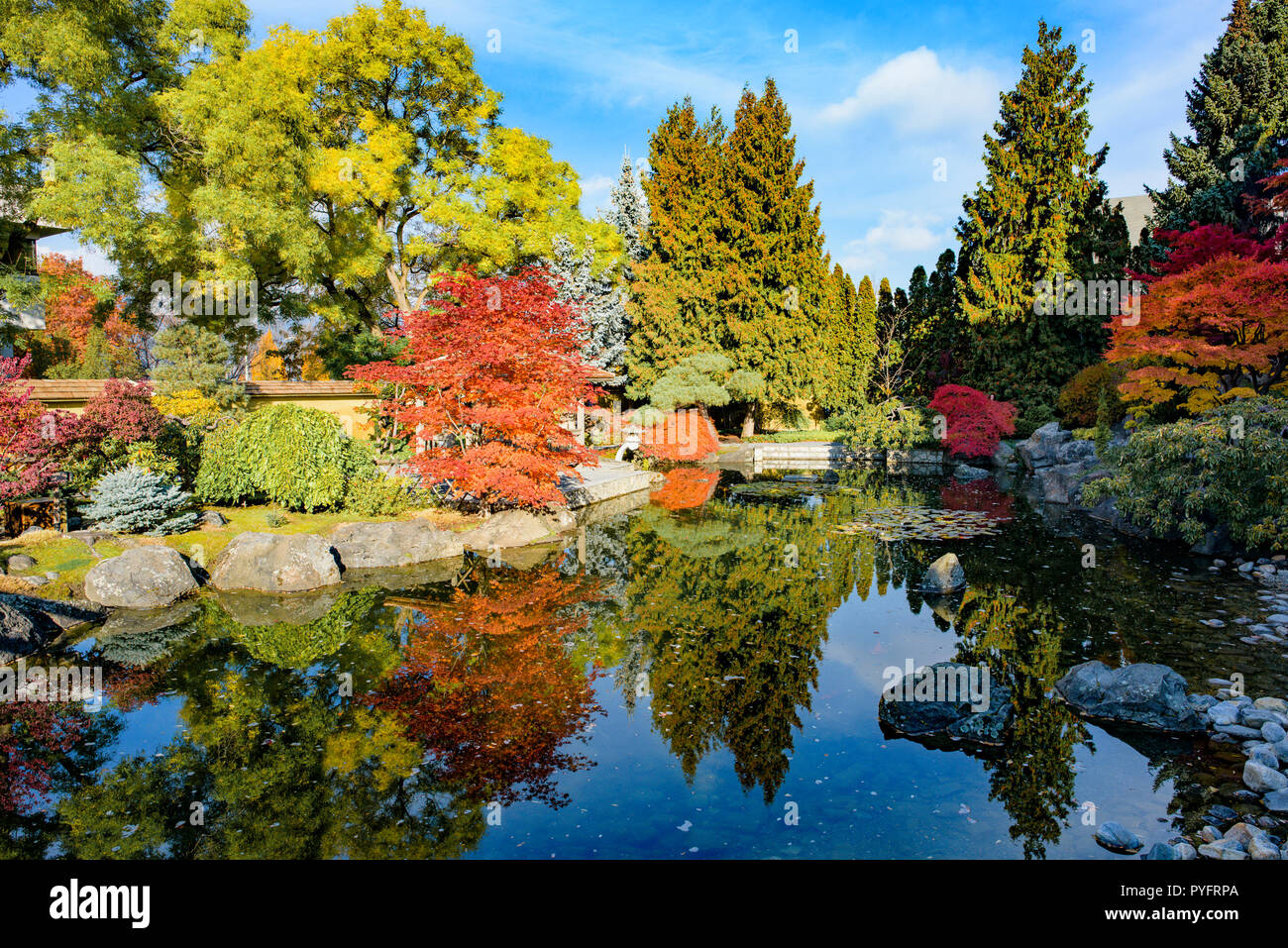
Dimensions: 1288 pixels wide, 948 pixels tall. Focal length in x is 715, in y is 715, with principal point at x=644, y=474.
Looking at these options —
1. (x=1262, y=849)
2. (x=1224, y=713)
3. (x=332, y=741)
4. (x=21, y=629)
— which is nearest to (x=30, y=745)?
(x=332, y=741)

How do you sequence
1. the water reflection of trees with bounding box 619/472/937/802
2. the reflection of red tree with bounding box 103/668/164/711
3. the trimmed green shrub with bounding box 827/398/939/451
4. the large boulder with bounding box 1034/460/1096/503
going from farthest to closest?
the trimmed green shrub with bounding box 827/398/939/451 < the large boulder with bounding box 1034/460/1096/503 < the reflection of red tree with bounding box 103/668/164/711 < the water reflection of trees with bounding box 619/472/937/802

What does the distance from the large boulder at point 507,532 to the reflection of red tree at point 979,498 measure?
9.59 metres

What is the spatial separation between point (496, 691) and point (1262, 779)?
606cm

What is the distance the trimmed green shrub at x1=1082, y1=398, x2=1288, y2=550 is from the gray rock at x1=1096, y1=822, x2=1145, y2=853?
8.07 m

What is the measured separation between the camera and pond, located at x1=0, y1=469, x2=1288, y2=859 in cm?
473

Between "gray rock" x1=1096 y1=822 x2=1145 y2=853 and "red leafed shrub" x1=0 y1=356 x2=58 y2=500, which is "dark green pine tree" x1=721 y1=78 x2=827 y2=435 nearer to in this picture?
"red leafed shrub" x1=0 y1=356 x2=58 y2=500

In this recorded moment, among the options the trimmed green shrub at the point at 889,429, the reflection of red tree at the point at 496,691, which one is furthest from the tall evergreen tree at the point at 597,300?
the reflection of red tree at the point at 496,691

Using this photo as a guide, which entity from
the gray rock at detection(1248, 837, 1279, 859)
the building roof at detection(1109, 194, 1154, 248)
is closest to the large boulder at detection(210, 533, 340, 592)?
the gray rock at detection(1248, 837, 1279, 859)

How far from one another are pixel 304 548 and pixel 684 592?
568 cm

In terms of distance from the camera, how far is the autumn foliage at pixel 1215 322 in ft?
41.6

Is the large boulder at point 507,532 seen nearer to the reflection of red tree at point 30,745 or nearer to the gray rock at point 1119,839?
the reflection of red tree at point 30,745

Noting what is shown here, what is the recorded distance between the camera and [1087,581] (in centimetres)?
1047
